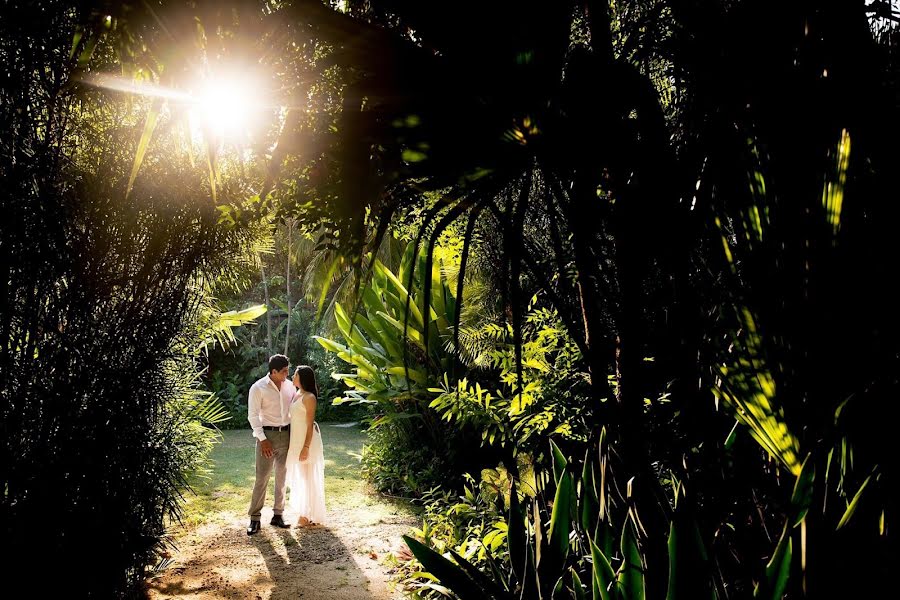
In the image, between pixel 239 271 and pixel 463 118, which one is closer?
pixel 463 118

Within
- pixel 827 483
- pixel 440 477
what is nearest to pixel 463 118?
pixel 827 483

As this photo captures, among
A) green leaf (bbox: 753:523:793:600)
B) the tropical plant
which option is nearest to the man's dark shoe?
the tropical plant

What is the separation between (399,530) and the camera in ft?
20.5

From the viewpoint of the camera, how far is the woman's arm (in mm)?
6137

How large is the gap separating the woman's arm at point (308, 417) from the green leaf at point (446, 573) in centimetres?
402

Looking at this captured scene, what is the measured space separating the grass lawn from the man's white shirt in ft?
3.21

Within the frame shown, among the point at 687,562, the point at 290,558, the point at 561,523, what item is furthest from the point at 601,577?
the point at 290,558

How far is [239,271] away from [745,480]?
13.0ft

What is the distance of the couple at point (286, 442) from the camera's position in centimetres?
602

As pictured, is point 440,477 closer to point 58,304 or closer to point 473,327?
point 473,327

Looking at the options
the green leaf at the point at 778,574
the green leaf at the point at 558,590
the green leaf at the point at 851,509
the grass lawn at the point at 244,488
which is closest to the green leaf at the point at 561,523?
the green leaf at the point at 558,590

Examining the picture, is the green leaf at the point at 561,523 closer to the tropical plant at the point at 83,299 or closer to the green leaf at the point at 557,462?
the green leaf at the point at 557,462

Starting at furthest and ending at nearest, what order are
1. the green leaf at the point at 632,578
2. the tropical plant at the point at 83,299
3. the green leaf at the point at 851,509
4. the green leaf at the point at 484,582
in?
the tropical plant at the point at 83,299, the green leaf at the point at 484,582, the green leaf at the point at 632,578, the green leaf at the point at 851,509

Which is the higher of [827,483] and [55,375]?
[55,375]
